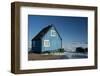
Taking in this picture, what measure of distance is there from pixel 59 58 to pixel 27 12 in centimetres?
43

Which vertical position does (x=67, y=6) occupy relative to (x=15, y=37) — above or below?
above

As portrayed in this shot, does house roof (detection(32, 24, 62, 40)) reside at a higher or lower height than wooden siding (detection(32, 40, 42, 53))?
higher

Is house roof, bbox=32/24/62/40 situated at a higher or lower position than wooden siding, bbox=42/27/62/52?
higher

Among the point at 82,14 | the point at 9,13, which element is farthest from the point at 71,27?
the point at 9,13

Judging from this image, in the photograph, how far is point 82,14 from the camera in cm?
192

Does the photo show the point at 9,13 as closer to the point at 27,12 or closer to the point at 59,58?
the point at 27,12

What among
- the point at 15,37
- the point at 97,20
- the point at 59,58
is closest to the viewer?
the point at 15,37

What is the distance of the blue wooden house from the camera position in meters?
1.78

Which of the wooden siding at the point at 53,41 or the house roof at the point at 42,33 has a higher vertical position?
the house roof at the point at 42,33

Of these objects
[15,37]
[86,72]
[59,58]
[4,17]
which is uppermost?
[4,17]

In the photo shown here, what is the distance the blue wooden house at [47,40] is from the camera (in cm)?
178

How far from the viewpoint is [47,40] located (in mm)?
1813

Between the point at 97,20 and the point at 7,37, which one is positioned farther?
the point at 97,20

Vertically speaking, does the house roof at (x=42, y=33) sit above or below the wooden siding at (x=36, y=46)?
above
